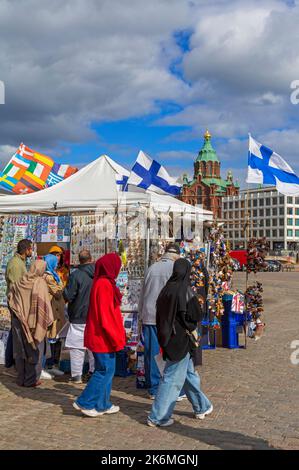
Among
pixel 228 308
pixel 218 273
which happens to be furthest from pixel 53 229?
pixel 228 308

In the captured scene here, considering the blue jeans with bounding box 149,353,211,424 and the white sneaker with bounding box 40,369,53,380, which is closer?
the blue jeans with bounding box 149,353,211,424

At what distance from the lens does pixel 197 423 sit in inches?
223

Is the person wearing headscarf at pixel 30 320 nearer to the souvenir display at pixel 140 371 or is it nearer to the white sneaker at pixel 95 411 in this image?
the souvenir display at pixel 140 371

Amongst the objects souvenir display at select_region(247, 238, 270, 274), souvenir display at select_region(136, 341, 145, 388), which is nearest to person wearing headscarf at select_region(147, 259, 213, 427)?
souvenir display at select_region(136, 341, 145, 388)

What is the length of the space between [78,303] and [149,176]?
3.28m

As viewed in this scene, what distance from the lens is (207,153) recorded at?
13212 centimetres

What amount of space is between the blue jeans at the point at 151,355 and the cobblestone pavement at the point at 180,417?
20cm

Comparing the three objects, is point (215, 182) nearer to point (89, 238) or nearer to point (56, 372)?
point (89, 238)

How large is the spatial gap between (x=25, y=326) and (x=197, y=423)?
2.72m

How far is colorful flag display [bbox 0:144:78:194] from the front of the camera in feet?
44.3

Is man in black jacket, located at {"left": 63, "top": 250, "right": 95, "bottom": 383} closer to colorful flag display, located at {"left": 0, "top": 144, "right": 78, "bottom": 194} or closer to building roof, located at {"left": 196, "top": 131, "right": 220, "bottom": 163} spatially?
colorful flag display, located at {"left": 0, "top": 144, "right": 78, "bottom": 194}

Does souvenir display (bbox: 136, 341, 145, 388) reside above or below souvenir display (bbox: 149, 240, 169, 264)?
below

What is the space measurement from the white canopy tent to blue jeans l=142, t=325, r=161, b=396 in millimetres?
2652
